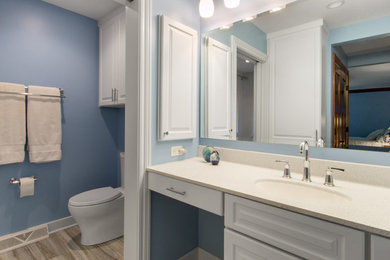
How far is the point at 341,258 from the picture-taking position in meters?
0.72

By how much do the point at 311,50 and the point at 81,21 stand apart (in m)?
2.41

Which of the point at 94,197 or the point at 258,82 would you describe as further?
the point at 94,197

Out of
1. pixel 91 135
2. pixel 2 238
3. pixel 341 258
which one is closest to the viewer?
pixel 341 258

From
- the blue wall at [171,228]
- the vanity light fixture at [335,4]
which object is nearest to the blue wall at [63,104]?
the blue wall at [171,228]

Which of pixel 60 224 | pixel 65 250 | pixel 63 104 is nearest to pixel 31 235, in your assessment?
pixel 60 224

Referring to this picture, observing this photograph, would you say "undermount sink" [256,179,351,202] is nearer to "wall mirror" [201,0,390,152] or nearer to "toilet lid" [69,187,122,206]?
"wall mirror" [201,0,390,152]

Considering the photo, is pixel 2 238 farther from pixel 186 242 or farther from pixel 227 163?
pixel 227 163

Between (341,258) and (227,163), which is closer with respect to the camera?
(341,258)

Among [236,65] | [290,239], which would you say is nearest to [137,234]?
[290,239]

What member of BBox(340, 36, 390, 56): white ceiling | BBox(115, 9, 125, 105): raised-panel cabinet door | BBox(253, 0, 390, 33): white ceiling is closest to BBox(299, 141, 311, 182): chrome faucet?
BBox(340, 36, 390, 56): white ceiling

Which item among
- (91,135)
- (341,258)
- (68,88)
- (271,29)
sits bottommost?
(341,258)

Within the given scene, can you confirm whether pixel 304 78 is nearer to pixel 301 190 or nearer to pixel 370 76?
pixel 370 76

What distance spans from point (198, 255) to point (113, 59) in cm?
213

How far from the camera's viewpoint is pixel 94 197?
207 cm
